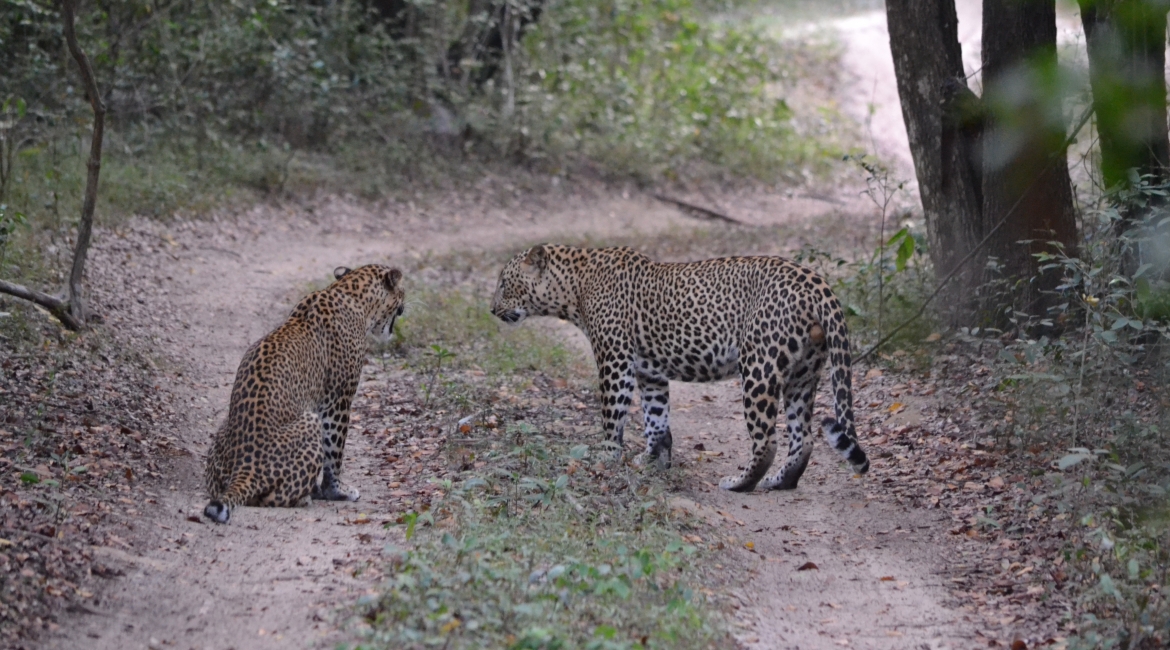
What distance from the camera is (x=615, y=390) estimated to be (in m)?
8.66

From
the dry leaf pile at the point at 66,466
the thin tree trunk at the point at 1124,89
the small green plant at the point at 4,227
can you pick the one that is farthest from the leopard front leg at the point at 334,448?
the thin tree trunk at the point at 1124,89

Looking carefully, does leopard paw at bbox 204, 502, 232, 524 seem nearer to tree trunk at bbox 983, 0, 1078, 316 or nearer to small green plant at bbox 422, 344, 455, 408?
small green plant at bbox 422, 344, 455, 408

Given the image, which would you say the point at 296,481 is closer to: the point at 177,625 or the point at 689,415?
the point at 177,625

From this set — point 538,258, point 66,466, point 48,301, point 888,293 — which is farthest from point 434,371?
point 888,293

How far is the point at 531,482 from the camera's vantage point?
6.73 metres

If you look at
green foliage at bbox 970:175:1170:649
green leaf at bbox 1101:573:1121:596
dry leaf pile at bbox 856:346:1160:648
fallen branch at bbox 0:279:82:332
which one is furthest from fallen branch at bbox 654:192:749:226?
green leaf at bbox 1101:573:1121:596

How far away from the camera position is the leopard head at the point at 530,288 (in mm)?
9359

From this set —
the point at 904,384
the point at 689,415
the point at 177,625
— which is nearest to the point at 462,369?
the point at 689,415

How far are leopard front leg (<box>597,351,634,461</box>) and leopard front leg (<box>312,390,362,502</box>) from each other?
1881mm

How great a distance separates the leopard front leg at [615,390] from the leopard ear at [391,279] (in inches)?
64.8

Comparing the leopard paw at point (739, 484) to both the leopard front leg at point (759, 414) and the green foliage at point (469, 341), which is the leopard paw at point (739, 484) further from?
the green foliage at point (469, 341)

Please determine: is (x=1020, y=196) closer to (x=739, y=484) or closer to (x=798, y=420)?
(x=798, y=420)

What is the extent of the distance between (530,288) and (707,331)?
1.72 metres

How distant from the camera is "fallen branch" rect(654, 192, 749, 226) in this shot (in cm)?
2041
